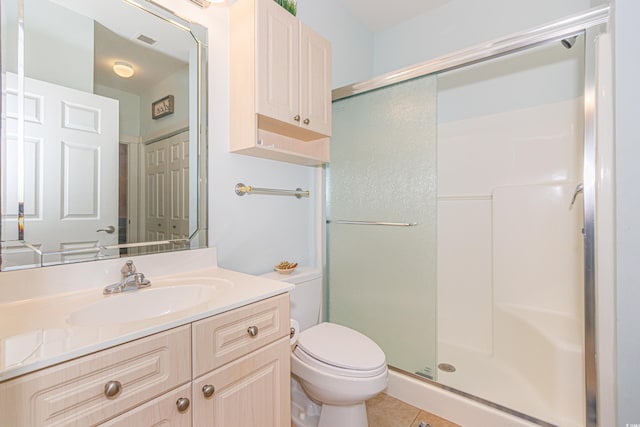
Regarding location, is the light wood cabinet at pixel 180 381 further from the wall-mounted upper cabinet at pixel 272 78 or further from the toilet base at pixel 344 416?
the wall-mounted upper cabinet at pixel 272 78

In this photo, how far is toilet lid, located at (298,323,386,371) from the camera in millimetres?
1235

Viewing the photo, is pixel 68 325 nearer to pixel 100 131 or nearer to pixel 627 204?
pixel 100 131

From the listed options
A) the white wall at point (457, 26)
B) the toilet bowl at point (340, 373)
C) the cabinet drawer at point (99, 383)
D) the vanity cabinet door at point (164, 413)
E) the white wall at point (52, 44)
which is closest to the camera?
the cabinet drawer at point (99, 383)

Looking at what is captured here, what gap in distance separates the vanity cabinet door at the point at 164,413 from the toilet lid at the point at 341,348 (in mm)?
623

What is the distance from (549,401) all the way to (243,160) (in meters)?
2.02

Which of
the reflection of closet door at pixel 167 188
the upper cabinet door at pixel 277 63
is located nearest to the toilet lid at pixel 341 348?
the reflection of closet door at pixel 167 188

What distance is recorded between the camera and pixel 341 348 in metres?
1.34

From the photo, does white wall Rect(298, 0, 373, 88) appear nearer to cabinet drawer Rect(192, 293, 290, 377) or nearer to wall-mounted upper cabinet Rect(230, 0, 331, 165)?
wall-mounted upper cabinet Rect(230, 0, 331, 165)

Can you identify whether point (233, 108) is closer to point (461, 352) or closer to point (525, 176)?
point (525, 176)

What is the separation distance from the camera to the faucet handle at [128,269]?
105 cm

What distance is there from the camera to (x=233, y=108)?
1.42 meters

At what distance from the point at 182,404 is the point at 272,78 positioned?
4.22 ft

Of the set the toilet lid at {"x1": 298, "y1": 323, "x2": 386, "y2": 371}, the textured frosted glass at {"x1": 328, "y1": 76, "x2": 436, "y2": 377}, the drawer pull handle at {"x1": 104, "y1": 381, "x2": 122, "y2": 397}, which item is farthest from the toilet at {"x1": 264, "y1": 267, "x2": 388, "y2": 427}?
the drawer pull handle at {"x1": 104, "y1": 381, "x2": 122, "y2": 397}

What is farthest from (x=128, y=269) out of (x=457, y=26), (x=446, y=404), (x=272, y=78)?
(x=457, y=26)
